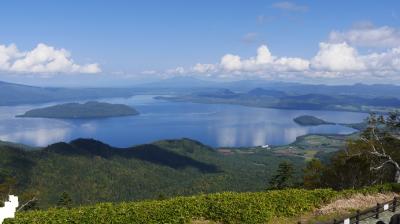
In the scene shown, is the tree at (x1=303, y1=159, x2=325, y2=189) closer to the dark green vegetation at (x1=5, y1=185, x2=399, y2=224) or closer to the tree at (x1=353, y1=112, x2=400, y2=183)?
the tree at (x1=353, y1=112, x2=400, y2=183)

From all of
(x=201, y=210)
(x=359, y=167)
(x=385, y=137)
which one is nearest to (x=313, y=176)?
(x=359, y=167)

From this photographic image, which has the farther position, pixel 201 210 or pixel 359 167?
pixel 359 167

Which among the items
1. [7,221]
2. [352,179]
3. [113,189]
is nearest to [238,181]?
[113,189]

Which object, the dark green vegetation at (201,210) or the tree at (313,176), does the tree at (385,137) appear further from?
the dark green vegetation at (201,210)

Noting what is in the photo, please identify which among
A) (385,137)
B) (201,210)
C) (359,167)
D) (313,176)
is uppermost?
(385,137)

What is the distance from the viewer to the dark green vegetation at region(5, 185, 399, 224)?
2320cm

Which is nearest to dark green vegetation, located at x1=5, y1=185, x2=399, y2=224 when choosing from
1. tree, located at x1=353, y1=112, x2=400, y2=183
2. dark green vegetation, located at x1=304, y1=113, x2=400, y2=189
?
tree, located at x1=353, y1=112, x2=400, y2=183

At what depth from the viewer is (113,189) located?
192 metres

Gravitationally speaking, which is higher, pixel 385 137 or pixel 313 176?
pixel 385 137

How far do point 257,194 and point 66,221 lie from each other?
42.0ft

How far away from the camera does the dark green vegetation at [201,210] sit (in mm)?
23203

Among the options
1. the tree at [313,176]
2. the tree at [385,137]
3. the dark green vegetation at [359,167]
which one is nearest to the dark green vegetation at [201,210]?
the tree at [385,137]

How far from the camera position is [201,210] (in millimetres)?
26344

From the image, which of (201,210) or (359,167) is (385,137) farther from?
(201,210)
